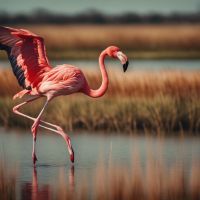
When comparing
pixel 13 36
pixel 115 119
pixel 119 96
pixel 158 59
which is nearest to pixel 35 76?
pixel 13 36

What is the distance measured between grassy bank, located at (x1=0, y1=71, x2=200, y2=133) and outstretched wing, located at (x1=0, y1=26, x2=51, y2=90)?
179cm

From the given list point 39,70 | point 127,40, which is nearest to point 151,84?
point 39,70

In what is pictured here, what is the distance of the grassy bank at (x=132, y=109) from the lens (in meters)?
17.6

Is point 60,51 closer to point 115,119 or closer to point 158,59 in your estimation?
point 158,59

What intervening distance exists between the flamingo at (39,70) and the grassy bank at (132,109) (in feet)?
5.79

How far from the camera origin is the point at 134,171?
13.6 meters

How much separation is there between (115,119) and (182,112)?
3.07 ft

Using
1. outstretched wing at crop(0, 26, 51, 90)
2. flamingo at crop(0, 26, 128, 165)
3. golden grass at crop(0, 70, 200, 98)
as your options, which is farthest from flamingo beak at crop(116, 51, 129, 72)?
golden grass at crop(0, 70, 200, 98)

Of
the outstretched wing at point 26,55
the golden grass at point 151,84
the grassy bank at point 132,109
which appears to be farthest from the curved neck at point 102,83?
the golden grass at point 151,84

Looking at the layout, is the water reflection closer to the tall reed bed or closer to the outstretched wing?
the outstretched wing

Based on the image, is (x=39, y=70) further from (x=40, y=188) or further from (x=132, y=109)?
(x=40, y=188)

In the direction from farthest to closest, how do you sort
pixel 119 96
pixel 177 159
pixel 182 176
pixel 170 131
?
1. pixel 119 96
2. pixel 170 131
3. pixel 177 159
4. pixel 182 176

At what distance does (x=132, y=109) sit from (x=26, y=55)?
2.42 m

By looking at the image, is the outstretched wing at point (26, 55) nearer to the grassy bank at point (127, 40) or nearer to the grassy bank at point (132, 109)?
the grassy bank at point (132, 109)
